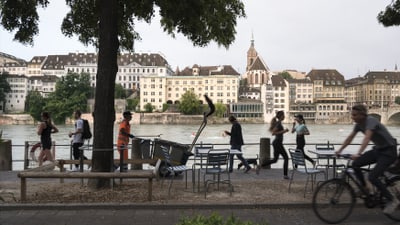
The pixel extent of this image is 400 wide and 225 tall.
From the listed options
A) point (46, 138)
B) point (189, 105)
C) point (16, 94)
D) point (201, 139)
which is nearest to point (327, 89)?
point (189, 105)

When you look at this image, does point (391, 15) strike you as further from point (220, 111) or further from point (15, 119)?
point (15, 119)

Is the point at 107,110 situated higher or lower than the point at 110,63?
lower

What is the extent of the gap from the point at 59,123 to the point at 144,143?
317 feet

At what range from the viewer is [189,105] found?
116812mm

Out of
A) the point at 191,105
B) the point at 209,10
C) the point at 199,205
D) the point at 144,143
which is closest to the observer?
the point at 199,205

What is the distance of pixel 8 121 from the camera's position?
10794 cm

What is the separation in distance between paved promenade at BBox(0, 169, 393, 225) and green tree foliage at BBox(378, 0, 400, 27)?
16.0 ft

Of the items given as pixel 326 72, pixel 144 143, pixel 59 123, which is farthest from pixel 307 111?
pixel 144 143

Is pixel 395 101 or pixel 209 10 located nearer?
pixel 209 10

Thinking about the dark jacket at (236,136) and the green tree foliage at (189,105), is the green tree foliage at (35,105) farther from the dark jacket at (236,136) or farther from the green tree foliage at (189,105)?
the dark jacket at (236,136)

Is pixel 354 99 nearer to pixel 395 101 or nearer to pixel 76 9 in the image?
pixel 395 101

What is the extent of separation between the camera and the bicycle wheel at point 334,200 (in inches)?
239

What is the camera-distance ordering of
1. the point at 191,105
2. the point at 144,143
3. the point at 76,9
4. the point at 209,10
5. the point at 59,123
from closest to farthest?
the point at 209,10, the point at 76,9, the point at 144,143, the point at 59,123, the point at 191,105

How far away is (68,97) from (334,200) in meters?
112
